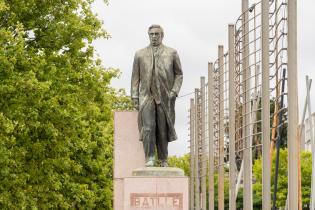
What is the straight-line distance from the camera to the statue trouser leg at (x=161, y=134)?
1919cm

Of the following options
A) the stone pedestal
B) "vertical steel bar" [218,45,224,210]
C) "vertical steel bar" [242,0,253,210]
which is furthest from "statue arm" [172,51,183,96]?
"vertical steel bar" [218,45,224,210]

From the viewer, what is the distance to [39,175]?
3050 cm

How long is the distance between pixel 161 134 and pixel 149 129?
0.95 feet

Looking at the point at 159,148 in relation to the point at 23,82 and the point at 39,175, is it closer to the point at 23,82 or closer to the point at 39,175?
the point at 23,82

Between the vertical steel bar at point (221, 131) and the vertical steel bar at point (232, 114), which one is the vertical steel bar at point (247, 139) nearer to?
the vertical steel bar at point (232, 114)

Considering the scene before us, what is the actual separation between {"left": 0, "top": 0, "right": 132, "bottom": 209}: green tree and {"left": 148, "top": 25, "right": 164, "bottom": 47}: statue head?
8.36m

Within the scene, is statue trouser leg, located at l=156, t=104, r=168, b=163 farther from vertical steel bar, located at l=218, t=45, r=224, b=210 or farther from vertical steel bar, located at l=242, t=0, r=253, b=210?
vertical steel bar, located at l=218, t=45, r=224, b=210

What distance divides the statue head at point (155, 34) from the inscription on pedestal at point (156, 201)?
308 cm

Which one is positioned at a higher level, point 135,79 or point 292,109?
point 135,79

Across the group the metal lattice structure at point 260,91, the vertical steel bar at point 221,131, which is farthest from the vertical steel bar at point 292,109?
the vertical steel bar at point 221,131

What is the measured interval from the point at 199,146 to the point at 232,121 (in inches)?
666

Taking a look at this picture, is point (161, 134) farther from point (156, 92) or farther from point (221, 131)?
point (221, 131)

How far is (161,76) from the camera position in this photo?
62.7 ft

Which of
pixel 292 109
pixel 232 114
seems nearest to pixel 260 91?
pixel 232 114
